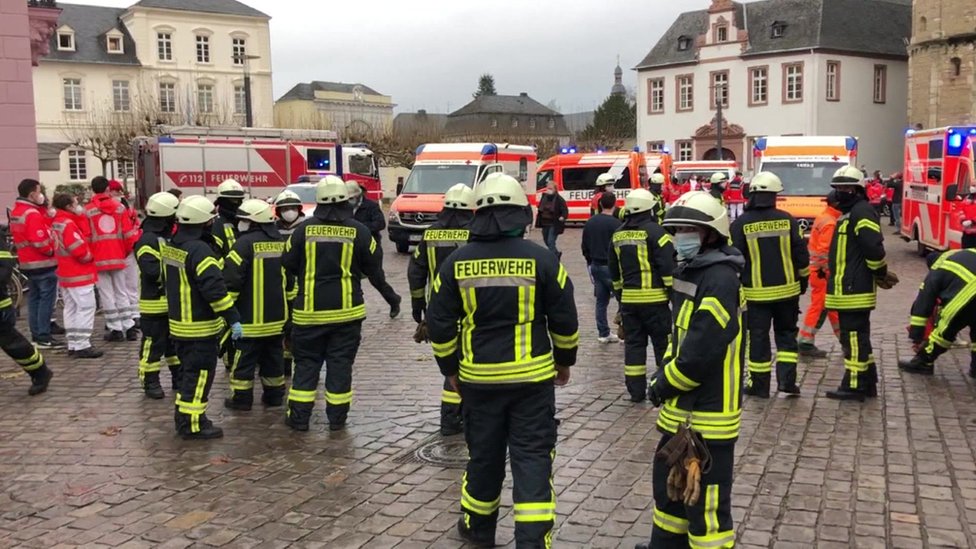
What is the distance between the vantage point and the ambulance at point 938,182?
1691 cm

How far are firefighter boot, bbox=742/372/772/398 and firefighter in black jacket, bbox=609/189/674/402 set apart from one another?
2.79 ft

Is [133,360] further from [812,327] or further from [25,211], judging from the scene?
[812,327]

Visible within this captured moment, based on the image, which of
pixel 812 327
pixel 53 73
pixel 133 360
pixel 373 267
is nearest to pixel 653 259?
pixel 373 267

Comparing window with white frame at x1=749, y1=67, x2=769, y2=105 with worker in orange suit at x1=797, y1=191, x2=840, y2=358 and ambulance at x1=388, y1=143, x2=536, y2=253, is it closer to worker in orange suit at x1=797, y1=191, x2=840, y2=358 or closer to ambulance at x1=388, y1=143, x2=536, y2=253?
ambulance at x1=388, y1=143, x2=536, y2=253

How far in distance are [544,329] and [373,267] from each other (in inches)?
114

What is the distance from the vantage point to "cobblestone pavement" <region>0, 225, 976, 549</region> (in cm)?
525

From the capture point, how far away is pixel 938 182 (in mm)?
18016

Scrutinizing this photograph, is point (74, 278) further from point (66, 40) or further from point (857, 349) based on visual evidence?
point (66, 40)

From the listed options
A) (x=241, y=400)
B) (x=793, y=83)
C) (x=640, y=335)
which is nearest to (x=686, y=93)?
(x=793, y=83)

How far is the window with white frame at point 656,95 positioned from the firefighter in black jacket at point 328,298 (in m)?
53.2

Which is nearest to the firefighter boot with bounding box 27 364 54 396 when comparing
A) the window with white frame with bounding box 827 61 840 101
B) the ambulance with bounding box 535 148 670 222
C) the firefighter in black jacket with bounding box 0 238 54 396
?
the firefighter in black jacket with bounding box 0 238 54 396

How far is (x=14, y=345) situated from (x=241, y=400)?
242cm

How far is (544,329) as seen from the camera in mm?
4918

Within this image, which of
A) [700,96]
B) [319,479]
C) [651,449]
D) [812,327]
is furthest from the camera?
[700,96]
